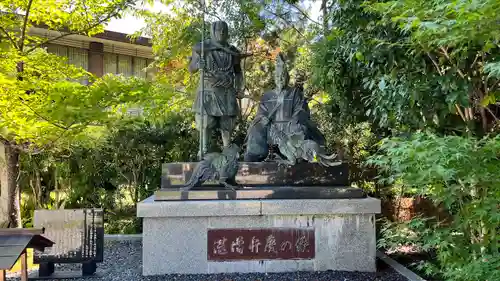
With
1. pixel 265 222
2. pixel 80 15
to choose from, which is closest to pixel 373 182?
pixel 265 222

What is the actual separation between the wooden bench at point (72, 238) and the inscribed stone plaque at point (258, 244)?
147cm

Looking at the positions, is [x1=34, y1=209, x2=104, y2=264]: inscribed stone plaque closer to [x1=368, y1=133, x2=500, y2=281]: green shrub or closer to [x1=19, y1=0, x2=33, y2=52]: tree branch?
[x1=19, y1=0, x2=33, y2=52]: tree branch

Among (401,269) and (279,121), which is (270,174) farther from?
(401,269)

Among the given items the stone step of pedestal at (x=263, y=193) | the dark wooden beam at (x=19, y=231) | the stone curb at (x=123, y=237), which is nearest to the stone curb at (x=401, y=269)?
the stone step of pedestal at (x=263, y=193)

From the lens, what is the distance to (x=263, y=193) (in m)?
5.32

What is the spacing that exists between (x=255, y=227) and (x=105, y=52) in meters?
10.5

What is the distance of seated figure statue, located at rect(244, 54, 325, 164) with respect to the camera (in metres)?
5.91

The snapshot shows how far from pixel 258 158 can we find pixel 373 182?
13.0 feet

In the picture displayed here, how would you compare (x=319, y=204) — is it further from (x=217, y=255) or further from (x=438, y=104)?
(x=438, y=104)

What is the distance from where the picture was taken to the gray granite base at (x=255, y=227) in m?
5.05

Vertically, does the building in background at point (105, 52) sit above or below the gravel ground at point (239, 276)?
above

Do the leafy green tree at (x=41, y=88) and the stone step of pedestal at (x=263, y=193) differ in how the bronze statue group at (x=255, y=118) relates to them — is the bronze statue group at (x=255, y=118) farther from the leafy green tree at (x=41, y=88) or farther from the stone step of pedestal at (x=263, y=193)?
the leafy green tree at (x=41, y=88)

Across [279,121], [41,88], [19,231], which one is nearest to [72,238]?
[19,231]

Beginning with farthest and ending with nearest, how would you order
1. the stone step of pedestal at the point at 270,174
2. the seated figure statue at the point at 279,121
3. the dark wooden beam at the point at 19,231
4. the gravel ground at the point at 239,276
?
the seated figure statue at the point at 279,121, the stone step of pedestal at the point at 270,174, the gravel ground at the point at 239,276, the dark wooden beam at the point at 19,231
